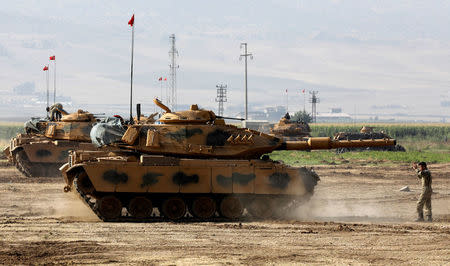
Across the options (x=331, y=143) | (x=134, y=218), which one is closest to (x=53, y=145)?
(x=134, y=218)

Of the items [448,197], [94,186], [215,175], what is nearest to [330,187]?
[448,197]

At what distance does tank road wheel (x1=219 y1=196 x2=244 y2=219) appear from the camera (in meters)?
22.3

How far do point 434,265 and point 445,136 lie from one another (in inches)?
3327

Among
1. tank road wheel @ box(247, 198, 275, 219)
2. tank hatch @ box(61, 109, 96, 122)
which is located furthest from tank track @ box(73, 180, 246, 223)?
tank hatch @ box(61, 109, 96, 122)

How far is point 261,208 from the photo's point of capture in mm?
22812

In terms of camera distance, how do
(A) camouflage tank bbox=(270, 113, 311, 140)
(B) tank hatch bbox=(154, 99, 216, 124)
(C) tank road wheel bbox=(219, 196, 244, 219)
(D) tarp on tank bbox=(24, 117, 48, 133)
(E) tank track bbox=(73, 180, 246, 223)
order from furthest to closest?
(A) camouflage tank bbox=(270, 113, 311, 140) < (D) tarp on tank bbox=(24, 117, 48, 133) < (B) tank hatch bbox=(154, 99, 216, 124) < (C) tank road wheel bbox=(219, 196, 244, 219) < (E) tank track bbox=(73, 180, 246, 223)

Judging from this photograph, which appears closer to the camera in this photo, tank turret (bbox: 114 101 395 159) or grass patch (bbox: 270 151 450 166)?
tank turret (bbox: 114 101 395 159)

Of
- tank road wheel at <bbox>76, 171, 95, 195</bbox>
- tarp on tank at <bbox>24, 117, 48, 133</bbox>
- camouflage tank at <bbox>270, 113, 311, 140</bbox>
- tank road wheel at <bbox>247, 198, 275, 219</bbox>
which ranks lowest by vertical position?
tank road wheel at <bbox>247, 198, 275, 219</bbox>

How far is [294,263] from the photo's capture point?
15352mm

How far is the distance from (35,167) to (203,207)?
61.4 ft

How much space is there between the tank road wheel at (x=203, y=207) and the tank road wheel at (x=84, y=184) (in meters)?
3.10

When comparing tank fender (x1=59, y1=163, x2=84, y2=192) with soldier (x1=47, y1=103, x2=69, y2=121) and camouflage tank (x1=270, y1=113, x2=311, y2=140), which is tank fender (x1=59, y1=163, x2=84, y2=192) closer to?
soldier (x1=47, y1=103, x2=69, y2=121)

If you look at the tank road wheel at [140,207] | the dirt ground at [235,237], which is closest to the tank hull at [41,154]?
the dirt ground at [235,237]

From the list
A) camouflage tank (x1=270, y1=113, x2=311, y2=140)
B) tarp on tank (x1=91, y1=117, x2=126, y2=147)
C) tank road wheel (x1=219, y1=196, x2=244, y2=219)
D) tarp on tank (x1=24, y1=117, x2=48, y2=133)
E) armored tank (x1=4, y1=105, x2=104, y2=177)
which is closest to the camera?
tank road wheel (x1=219, y1=196, x2=244, y2=219)
